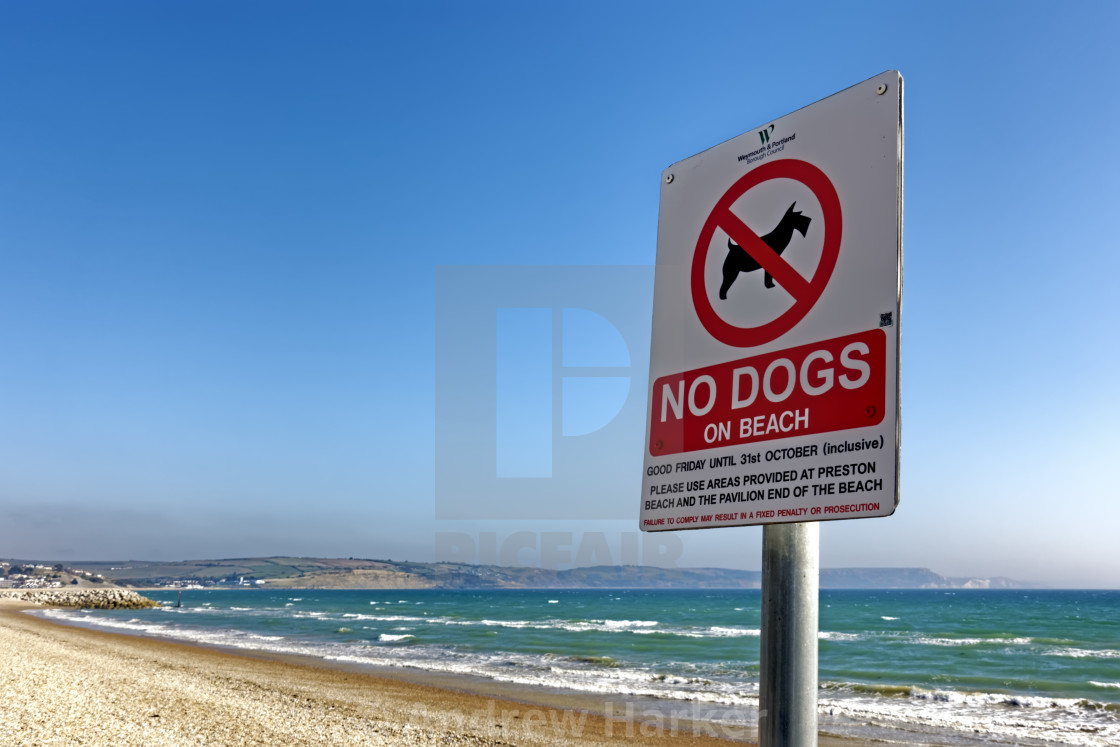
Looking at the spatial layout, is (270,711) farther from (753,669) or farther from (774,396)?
(753,669)

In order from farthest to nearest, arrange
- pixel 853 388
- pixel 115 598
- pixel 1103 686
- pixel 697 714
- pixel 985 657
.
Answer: pixel 115 598 < pixel 985 657 < pixel 1103 686 < pixel 697 714 < pixel 853 388

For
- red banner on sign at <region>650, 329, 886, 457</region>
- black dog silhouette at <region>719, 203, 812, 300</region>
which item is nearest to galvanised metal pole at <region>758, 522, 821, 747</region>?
red banner on sign at <region>650, 329, 886, 457</region>

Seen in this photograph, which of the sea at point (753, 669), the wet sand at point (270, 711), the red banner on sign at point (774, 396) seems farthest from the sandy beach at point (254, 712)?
the red banner on sign at point (774, 396)

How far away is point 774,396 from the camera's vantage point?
1543mm

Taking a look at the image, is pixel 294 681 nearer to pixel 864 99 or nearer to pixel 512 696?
pixel 512 696

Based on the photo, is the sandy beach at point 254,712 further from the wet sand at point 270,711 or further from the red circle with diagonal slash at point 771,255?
the red circle with diagonal slash at point 771,255

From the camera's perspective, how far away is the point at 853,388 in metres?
1.41

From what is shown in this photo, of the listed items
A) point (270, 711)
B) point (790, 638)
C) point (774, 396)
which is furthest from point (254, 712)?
point (774, 396)

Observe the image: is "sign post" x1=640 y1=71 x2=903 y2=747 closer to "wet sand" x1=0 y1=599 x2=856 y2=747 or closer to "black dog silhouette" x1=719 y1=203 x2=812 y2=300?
"black dog silhouette" x1=719 y1=203 x2=812 y2=300

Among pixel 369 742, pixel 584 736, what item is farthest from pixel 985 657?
pixel 369 742

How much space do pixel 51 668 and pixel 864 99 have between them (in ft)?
65.9

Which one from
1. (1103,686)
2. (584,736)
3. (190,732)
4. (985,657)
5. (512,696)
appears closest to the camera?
(190,732)

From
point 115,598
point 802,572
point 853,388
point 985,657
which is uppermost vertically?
point 853,388

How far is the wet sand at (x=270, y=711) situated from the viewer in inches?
388
